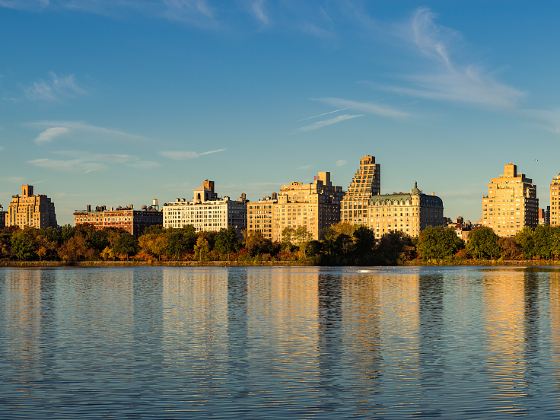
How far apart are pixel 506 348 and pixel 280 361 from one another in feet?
36.4

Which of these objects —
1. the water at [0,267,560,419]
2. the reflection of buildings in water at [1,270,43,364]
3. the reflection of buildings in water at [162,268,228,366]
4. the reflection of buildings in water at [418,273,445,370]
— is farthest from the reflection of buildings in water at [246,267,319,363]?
the reflection of buildings in water at [1,270,43,364]

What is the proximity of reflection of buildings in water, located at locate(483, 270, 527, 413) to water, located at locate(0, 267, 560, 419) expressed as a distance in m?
0.07

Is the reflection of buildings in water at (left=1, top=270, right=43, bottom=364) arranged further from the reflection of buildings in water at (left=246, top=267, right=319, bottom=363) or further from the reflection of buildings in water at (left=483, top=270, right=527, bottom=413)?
the reflection of buildings in water at (left=483, top=270, right=527, bottom=413)

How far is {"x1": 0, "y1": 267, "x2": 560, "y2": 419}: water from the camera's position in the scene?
3020 centimetres

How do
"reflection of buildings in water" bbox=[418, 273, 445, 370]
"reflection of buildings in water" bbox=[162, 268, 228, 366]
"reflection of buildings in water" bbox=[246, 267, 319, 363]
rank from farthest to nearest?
"reflection of buildings in water" bbox=[246, 267, 319, 363], "reflection of buildings in water" bbox=[162, 268, 228, 366], "reflection of buildings in water" bbox=[418, 273, 445, 370]

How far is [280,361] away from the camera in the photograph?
129 feet

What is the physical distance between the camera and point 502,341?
46406mm

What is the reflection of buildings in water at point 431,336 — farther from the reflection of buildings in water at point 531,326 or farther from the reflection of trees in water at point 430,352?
the reflection of buildings in water at point 531,326

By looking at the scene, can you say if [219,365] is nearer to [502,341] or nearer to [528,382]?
[528,382]

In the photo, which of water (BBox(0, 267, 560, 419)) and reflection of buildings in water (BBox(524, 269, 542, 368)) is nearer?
water (BBox(0, 267, 560, 419))

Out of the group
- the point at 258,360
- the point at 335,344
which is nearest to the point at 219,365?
the point at 258,360

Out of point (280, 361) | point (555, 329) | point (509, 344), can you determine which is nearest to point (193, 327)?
point (280, 361)

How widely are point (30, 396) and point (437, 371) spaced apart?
15.0 m

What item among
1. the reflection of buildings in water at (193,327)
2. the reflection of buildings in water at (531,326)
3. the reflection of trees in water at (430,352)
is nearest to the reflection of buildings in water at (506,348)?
the reflection of buildings in water at (531,326)
